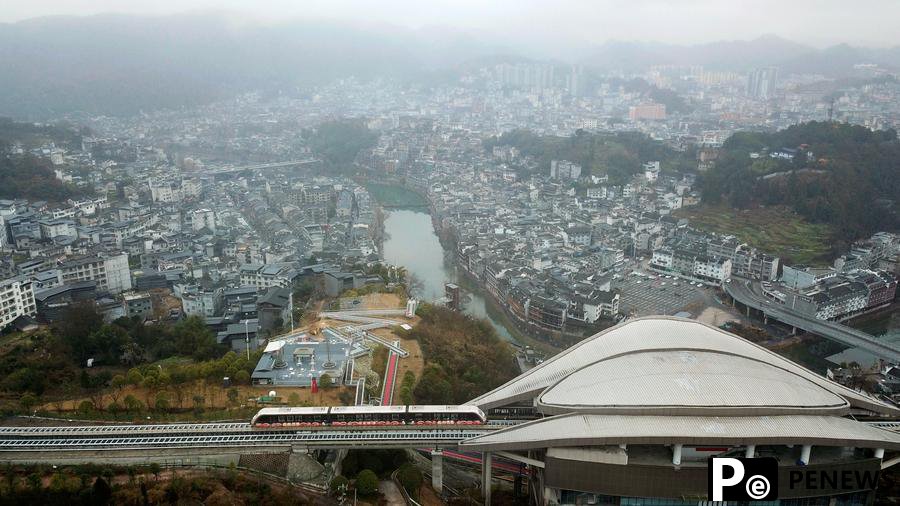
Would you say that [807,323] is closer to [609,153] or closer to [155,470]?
[155,470]

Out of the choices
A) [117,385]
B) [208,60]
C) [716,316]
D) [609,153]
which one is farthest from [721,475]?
[208,60]

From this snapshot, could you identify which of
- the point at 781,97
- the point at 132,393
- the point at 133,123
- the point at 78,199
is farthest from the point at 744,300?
the point at 781,97

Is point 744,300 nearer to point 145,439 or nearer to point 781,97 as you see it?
point 145,439

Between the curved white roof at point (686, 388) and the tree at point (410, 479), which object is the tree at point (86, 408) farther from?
the curved white roof at point (686, 388)

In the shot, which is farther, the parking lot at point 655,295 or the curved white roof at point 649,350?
the parking lot at point 655,295

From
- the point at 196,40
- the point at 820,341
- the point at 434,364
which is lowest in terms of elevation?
the point at 820,341

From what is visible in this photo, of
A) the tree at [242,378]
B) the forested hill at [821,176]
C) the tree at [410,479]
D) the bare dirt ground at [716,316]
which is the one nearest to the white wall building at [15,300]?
the tree at [242,378]
